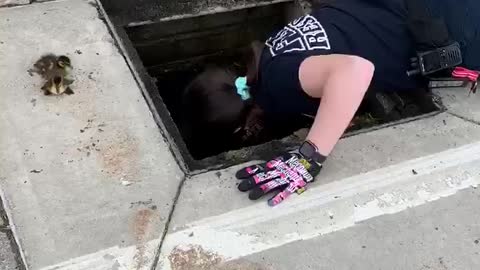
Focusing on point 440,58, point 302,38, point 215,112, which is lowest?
point 215,112

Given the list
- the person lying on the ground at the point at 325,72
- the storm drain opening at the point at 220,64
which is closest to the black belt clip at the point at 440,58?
the person lying on the ground at the point at 325,72

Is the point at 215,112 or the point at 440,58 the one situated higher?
the point at 440,58

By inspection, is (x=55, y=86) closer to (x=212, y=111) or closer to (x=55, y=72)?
(x=55, y=72)

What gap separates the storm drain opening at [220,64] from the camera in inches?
112

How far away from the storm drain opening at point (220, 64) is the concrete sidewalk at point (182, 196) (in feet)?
0.38

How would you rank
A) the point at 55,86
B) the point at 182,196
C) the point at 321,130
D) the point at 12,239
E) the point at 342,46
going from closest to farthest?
the point at 12,239
the point at 182,196
the point at 321,130
the point at 55,86
the point at 342,46

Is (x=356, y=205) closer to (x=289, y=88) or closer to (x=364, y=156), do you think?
(x=364, y=156)

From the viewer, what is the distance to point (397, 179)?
272cm

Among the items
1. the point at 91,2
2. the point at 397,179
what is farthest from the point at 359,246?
the point at 91,2

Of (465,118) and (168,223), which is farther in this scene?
(465,118)

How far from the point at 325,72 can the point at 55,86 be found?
3.46ft

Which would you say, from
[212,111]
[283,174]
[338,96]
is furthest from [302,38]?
[283,174]

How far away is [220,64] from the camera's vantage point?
3896 millimetres

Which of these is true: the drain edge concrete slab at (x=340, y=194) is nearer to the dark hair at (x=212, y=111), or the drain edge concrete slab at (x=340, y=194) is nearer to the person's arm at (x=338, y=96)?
the person's arm at (x=338, y=96)
